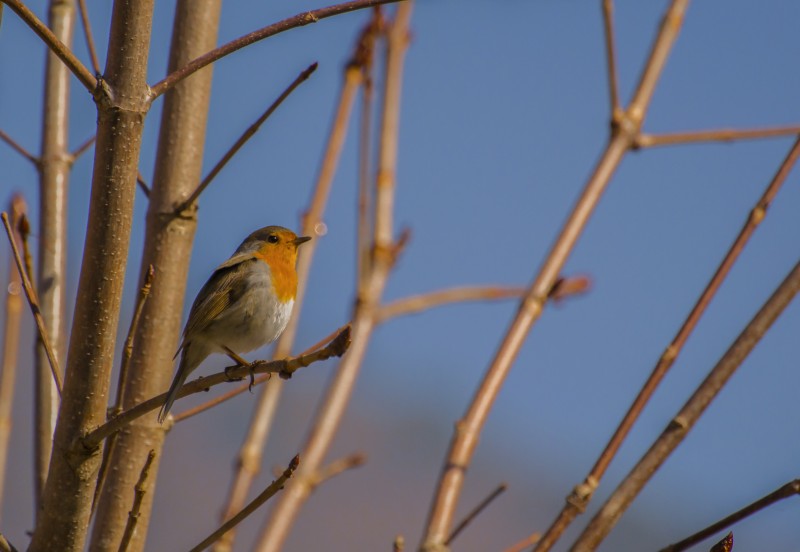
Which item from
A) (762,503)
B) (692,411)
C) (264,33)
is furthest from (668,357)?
(264,33)

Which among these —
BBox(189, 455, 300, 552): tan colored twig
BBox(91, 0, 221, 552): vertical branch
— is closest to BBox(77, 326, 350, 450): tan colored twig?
BBox(189, 455, 300, 552): tan colored twig

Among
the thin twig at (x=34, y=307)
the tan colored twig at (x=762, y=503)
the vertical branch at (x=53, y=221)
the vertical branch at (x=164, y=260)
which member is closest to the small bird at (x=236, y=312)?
the vertical branch at (x=53, y=221)

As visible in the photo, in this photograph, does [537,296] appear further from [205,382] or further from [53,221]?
[53,221]

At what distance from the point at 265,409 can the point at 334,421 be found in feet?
0.90

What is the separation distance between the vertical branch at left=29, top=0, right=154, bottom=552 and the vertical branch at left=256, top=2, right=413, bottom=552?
0.84m

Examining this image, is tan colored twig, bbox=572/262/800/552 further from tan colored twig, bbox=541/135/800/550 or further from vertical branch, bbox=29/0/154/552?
vertical branch, bbox=29/0/154/552

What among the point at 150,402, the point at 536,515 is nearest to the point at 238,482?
the point at 150,402

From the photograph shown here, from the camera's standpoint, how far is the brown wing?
11.8 feet

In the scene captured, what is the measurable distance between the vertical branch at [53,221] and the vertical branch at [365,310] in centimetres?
66

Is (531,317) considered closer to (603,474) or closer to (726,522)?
(603,474)

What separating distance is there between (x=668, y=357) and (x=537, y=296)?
589 millimetres

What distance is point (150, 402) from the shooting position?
173 cm

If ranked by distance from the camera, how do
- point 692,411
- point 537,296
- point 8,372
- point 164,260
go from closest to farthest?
point 692,411, point 164,260, point 537,296, point 8,372

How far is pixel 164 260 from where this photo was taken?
8.00 feet
